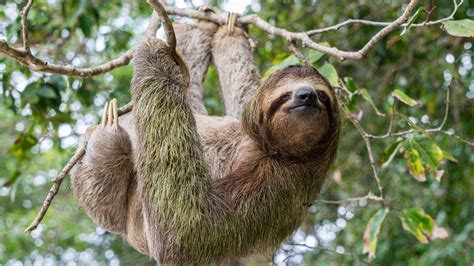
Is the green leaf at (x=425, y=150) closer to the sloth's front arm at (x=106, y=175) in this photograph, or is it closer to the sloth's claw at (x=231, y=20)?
the sloth's claw at (x=231, y=20)

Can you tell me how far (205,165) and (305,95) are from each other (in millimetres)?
1233

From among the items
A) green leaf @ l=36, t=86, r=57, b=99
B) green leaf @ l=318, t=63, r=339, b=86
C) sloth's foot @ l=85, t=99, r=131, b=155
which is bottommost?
green leaf @ l=36, t=86, r=57, b=99

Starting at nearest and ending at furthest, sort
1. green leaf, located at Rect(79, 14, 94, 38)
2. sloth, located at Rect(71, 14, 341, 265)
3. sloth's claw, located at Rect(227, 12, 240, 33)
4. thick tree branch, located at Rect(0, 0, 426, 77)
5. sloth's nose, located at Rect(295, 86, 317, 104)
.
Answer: thick tree branch, located at Rect(0, 0, 426, 77) < sloth's nose, located at Rect(295, 86, 317, 104) < sloth, located at Rect(71, 14, 341, 265) < sloth's claw, located at Rect(227, 12, 240, 33) < green leaf, located at Rect(79, 14, 94, 38)

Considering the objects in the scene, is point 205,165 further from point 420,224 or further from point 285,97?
point 420,224

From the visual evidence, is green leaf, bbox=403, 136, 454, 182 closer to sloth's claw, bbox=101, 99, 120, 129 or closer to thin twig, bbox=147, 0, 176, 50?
thin twig, bbox=147, 0, 176, 50

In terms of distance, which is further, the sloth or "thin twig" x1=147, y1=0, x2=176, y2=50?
the sloth

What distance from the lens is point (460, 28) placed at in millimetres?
5914

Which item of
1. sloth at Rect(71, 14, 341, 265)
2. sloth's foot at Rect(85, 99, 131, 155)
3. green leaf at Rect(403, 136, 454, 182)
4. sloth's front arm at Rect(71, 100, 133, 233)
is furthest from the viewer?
green leaf at Rect(403, 136, 454, 182)

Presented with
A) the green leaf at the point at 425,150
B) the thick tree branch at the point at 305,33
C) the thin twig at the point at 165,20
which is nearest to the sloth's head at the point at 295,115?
the thick tree branch at the point at 305,33

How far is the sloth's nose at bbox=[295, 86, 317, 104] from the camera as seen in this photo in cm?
578

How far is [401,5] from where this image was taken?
10.5 meters

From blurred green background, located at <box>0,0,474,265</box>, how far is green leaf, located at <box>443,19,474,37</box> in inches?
55.1

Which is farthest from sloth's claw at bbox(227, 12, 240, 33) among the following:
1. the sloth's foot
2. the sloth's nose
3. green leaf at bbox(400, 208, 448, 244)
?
green leaf at bbox(400, 208, 448, 244)

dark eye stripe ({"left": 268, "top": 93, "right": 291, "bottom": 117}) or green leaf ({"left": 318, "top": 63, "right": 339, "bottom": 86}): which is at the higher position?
dark eye stripe ({"left": 268, "top": 93, "right": 291, "bottom": 117})
